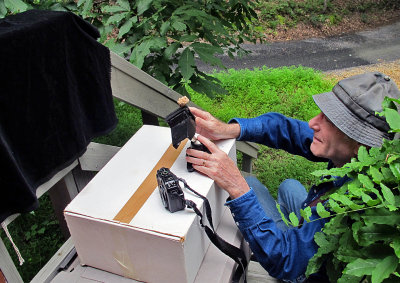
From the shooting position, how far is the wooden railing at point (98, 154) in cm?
A: 159

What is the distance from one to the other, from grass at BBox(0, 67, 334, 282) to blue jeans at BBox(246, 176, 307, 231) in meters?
0.83

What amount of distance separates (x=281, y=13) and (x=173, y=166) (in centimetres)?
1072

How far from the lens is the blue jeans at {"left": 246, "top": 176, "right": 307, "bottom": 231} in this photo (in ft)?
7.31

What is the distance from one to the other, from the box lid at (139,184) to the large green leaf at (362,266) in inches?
21.5

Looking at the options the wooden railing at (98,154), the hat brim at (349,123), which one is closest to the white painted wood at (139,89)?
the wooden railing at (98,154)

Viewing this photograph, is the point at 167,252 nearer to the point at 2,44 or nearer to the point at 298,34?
the point at 2,44

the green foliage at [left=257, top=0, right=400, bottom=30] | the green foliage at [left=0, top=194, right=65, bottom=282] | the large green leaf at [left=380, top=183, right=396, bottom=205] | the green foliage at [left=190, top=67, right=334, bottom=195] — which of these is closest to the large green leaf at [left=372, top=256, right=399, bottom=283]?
the large green leaf at [left=380, top=183, right=396, bottom=205]

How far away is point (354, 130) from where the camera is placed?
1639 mm

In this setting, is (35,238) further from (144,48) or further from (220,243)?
(220,243)

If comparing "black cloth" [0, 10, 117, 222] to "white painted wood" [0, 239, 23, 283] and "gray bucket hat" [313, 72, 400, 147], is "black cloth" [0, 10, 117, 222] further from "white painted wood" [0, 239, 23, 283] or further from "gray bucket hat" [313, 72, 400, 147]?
"gray bucket hat" [313, 72, 400, 147]

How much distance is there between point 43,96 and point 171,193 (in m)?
0.59

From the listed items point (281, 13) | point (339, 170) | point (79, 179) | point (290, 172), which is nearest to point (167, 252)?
point (339, 170)

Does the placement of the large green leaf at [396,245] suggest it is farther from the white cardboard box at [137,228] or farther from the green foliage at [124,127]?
the green foliage at [124,127]

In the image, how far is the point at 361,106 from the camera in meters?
1.64
